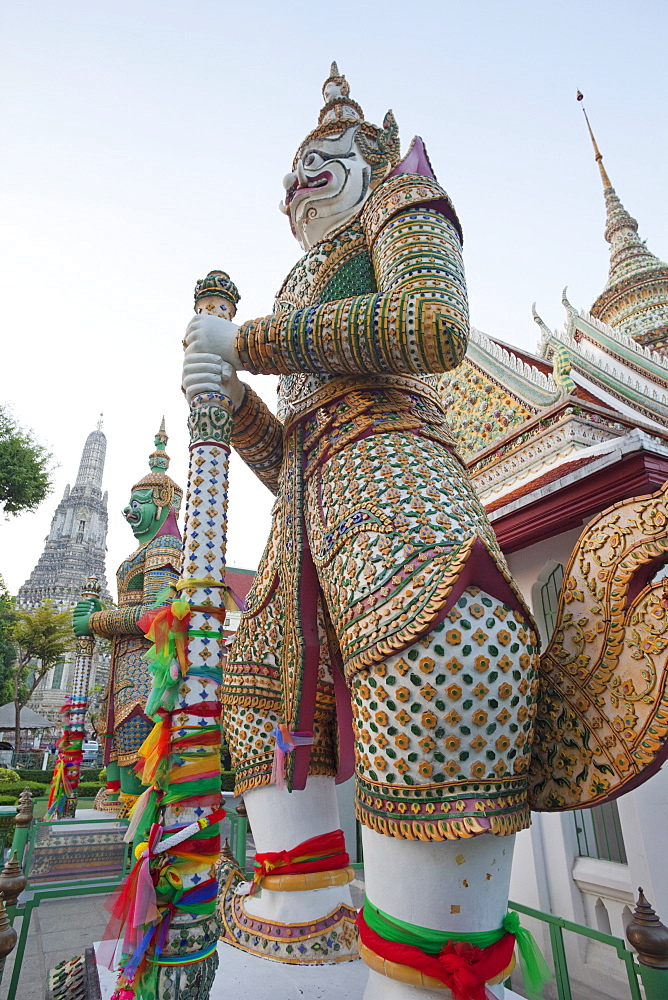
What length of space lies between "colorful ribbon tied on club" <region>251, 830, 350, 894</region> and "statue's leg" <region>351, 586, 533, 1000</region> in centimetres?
57

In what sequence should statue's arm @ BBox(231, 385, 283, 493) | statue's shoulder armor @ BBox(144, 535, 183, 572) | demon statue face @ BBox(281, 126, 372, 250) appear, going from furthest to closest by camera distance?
statue's shoulder armor @ BBox(144, 535, 183, 572), demon statue face @ BBox(281, 126, 372, 250), statue's arm @ BBox(231, 385, 283, 493)

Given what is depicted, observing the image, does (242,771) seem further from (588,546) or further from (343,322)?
(343,322)

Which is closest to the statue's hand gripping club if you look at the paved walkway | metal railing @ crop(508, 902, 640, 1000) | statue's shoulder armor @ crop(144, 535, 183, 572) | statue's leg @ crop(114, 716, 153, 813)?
metal railing @ crop(508, 902, 640, 1000)

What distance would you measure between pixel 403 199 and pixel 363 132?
838 millimetres

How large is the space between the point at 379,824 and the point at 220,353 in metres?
1.51

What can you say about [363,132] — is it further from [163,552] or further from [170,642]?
[163,552]

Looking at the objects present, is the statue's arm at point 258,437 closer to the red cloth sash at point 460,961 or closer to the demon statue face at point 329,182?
the demon statue face at point 329,182

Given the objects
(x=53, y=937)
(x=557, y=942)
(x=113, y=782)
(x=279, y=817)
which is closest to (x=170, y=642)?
(x=279, y=817)

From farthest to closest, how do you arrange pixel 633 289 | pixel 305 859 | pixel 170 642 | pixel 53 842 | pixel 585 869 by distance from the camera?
pixel 633 289
pixel 53 842
pixel 585 869
pixel 305 859
pixel 170 642

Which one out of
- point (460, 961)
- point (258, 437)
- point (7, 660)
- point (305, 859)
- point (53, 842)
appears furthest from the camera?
point (7, 660)

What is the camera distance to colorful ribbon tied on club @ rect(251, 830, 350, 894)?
2.05 metres

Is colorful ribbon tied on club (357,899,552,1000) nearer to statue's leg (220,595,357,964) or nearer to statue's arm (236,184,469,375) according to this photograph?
A: statue's leg (220,595,357,964)

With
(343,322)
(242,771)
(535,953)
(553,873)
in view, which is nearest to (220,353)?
(343,322)

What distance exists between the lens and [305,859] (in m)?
2.06
